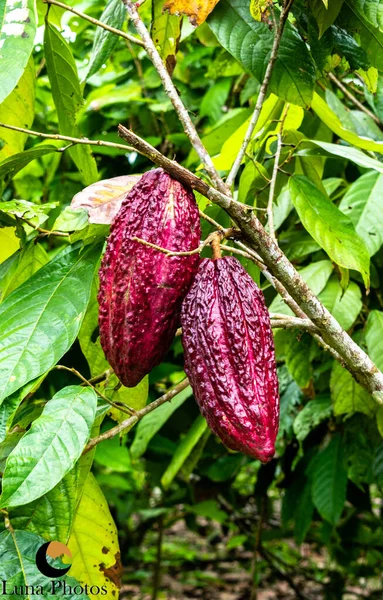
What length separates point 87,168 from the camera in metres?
1.30

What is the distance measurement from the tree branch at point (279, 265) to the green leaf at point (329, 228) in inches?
8.4

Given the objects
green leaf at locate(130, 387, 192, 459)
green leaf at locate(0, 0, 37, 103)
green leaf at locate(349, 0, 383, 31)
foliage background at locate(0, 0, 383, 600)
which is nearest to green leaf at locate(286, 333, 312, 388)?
foliage background at locate(0, 0, 383, 600)

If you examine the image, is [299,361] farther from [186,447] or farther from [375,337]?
[186,447]

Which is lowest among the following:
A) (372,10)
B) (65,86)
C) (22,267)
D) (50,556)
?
(50,556)

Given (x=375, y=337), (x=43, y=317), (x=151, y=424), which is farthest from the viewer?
(x=151, y=424)

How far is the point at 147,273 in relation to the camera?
0.88 metres

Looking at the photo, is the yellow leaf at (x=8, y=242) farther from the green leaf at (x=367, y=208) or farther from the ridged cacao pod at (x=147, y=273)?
the green leaf at (x=367, y=208)

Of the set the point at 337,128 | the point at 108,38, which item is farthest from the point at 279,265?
the point at 108,38

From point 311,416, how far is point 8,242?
877 mm

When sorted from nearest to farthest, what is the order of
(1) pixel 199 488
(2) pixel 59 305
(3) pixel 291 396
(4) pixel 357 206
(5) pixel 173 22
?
(2) pixel 59 305 → (5) pixel 173 22 → (4) pixel 357 206 → (3) pixel 291 396 → (1) pixel 199 488

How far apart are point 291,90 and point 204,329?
18.8 inches

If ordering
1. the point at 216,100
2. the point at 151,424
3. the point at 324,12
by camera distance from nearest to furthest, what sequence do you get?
the point at 324,12
the point at 151,424
the point at 216,100

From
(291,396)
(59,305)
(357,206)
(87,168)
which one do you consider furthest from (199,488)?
(59,305)

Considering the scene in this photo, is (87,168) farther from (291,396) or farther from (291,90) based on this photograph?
(291,396)
